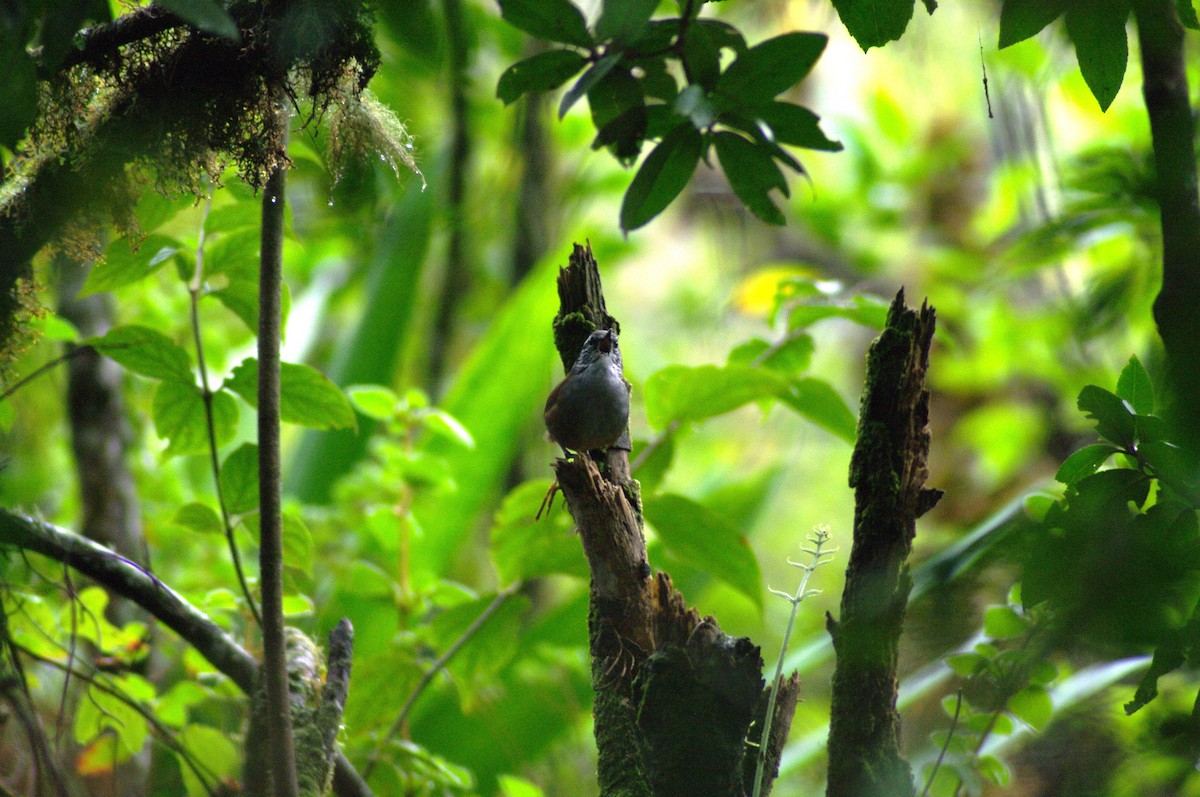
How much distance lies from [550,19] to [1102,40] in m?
0.46

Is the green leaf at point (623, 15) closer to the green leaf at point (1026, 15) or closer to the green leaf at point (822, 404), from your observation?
the green leaf at point (1026, 15)

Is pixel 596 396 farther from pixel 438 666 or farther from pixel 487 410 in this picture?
pixel 487 410

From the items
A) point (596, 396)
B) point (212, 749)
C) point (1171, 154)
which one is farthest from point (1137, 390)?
point (212, 749)

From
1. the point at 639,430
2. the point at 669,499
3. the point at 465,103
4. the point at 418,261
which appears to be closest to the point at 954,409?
the point at 639,430

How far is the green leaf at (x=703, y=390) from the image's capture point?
1.12 meters

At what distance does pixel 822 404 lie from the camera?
1145 mm

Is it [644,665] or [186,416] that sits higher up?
[186,416]

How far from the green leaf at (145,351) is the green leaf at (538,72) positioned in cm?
47

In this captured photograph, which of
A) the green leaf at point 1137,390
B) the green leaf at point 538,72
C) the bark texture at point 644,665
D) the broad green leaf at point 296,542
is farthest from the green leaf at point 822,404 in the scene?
the broad green leaf at point 296,542

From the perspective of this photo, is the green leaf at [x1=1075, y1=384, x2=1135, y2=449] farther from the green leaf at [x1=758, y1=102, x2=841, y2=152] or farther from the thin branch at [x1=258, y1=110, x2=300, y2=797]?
the thin branch at [x1=258, y1=110, x2=300, y2=797]

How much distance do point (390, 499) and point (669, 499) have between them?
65 cm

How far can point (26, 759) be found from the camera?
1.15 meters

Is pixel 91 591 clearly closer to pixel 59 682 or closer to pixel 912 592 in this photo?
pixel 59 682

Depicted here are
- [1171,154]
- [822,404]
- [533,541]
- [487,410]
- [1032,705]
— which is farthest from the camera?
[487,410]
